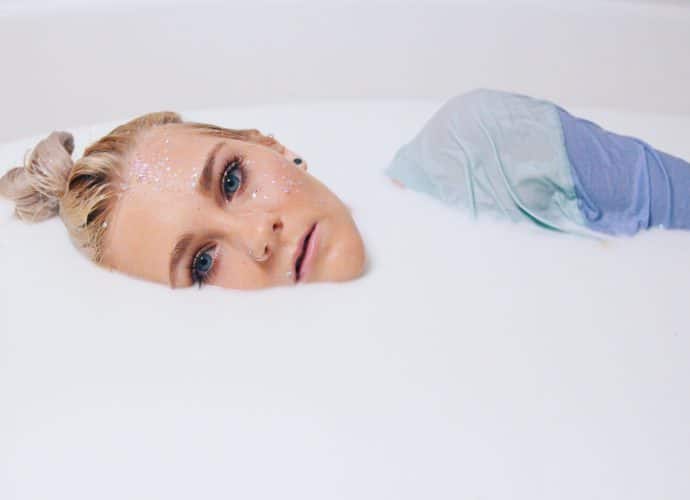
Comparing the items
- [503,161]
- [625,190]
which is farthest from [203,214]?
[625,190]

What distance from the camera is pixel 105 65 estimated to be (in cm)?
118

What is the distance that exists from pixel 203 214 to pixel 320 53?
545 millimetres

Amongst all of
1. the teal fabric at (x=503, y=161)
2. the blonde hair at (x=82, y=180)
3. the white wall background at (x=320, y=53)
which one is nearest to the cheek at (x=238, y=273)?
the blonde hair at (x=82, y=180)

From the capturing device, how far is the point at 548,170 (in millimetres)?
821

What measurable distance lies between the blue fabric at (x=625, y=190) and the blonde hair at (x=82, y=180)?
30cm

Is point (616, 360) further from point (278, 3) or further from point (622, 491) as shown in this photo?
point (278, 3)

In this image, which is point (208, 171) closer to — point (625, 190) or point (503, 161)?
point (503, 161)

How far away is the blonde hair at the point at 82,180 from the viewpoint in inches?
29.7

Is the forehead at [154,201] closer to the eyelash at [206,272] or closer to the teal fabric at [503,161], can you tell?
the eyelash at [206,272]

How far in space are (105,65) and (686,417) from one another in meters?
0.88

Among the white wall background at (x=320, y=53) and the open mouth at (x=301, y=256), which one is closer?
the open mouth at (x=301, y=256)

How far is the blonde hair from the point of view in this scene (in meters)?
0.76

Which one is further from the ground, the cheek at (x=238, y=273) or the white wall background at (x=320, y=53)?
the white wall background at (x=320, y=53)

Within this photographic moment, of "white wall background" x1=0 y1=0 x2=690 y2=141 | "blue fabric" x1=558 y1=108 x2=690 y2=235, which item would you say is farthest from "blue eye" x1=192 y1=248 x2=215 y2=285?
"white wall background" x1=0 y1=0 x2=690 y2=141
